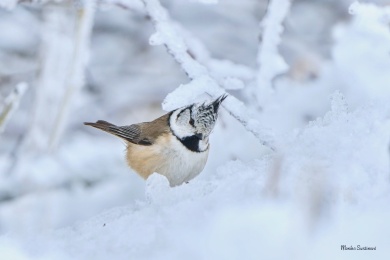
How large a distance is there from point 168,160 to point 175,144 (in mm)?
73

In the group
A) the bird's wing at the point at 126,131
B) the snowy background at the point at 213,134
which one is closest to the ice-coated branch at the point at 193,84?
the snowy background at the point at 213,134

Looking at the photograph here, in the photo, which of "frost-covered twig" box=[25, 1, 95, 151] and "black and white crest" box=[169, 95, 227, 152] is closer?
"frost-covered twig" box=[25, 1, 95, 151]

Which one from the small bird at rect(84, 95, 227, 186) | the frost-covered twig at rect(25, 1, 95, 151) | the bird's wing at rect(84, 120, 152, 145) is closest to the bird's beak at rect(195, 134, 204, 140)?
the small bird at rect(84, 95, 227, 186)

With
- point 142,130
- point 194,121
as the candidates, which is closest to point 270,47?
point 194,121

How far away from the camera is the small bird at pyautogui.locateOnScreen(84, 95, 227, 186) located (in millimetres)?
3117

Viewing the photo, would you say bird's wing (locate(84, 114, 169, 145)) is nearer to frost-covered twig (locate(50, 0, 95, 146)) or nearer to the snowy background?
the snowy background

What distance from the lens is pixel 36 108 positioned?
115 inches

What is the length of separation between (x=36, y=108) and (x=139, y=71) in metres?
1.90

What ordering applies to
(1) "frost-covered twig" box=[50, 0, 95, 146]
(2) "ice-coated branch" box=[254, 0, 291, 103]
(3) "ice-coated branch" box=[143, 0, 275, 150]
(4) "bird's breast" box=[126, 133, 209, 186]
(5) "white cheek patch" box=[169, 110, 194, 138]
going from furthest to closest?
1. (5) "white cheek patch" box=[169, 110, 194, 138]
2. (4) "bird's breast" box=[126, 133, 209, 186]
3. (2) "ice-coated branch" box=[254, 0, 291, 103]
4. (1) "frost-covered twig" box=[50, 0, 95, 146]
5. (3) "ice-coated branch" box=[143, 0, 275, 150]

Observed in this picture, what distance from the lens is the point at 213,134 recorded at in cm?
363

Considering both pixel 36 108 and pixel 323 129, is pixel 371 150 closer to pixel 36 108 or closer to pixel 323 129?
pixel 323 129

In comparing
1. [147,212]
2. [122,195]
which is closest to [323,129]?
[147,212]

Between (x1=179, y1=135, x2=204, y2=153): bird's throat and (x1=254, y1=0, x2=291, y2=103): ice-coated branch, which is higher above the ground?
(x1=254, y1=0, x2=291, y2=103): ice-coated branch

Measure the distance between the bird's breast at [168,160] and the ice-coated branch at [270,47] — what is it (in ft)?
1.07
